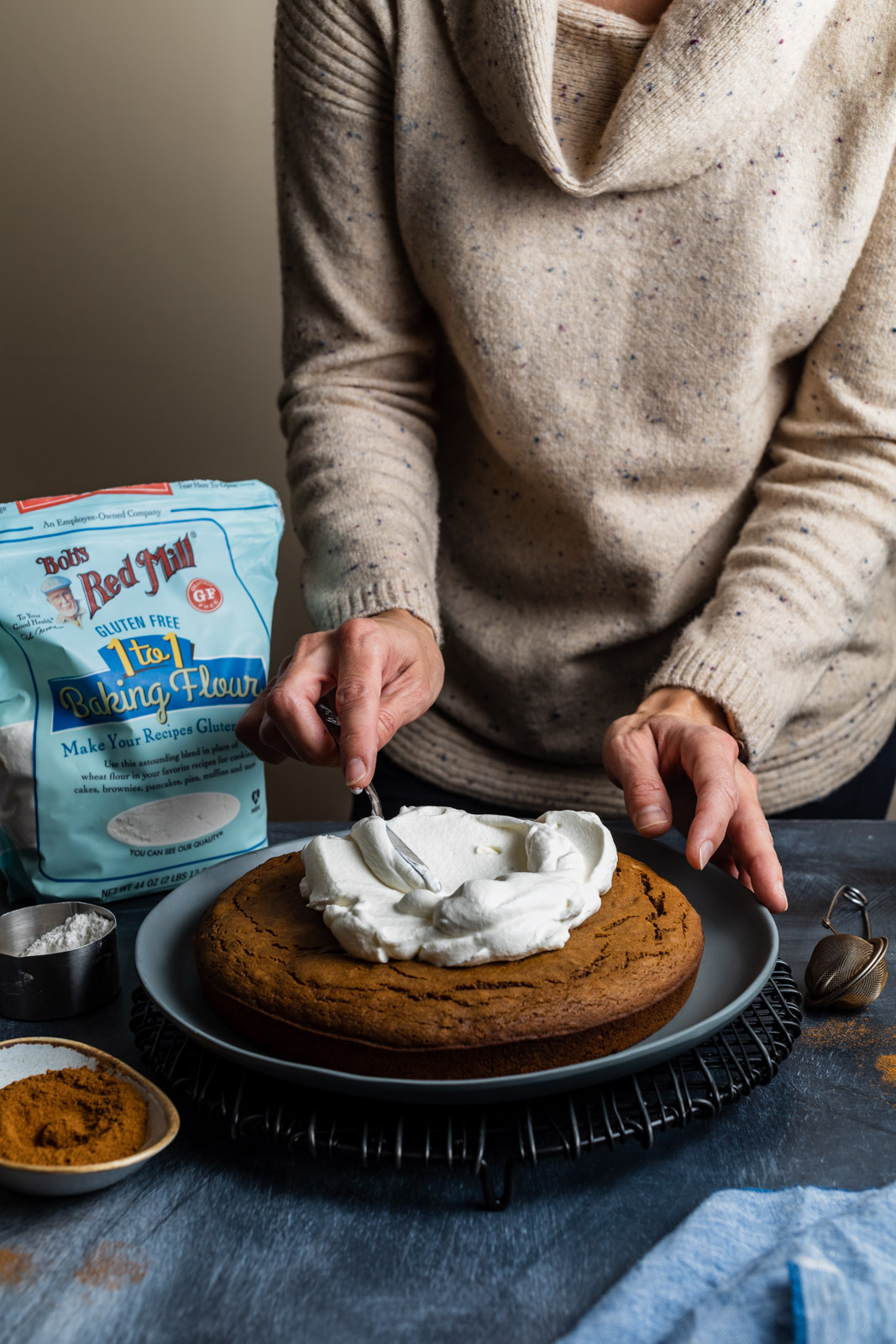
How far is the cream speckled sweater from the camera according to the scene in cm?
112

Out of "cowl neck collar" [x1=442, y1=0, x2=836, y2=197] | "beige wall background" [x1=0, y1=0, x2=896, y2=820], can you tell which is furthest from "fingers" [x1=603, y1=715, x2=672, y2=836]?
"beige wall background" [x1=0, y1=0, x2=896, y2=820]

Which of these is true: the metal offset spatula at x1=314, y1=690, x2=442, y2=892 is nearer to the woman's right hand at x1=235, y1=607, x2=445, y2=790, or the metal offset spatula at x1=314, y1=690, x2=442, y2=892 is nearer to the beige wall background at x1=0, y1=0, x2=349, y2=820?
the woman's right hand at x1=235, y1=607, x2=445, y2=790

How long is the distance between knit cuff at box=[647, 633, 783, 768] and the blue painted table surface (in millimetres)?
404

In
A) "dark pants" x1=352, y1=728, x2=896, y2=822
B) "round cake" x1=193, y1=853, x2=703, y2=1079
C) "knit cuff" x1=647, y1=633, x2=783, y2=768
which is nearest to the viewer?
"round cake" x1=193, y1=853, x2=703, y2=1079

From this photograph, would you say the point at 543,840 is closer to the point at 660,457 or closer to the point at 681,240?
the point at 660,457

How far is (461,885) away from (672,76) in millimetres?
948

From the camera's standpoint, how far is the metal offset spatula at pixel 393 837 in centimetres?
75

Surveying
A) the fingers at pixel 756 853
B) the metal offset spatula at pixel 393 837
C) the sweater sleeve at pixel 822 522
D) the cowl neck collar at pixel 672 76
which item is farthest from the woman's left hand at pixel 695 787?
the cowl neck collar at pixel 672 76

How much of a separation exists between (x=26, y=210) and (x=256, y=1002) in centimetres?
200

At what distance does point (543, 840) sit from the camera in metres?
0.78

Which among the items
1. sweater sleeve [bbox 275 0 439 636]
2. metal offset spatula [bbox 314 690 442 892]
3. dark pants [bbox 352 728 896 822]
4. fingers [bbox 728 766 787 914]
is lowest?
dark pants [bbox 352 728 896 822]

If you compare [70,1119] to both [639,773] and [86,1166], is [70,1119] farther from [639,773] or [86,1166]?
[639,773]

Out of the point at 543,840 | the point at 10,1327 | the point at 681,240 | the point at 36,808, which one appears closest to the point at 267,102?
the point at 681,240

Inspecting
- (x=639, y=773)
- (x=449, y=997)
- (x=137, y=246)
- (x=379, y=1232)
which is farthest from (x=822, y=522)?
(x=137, y=246)
